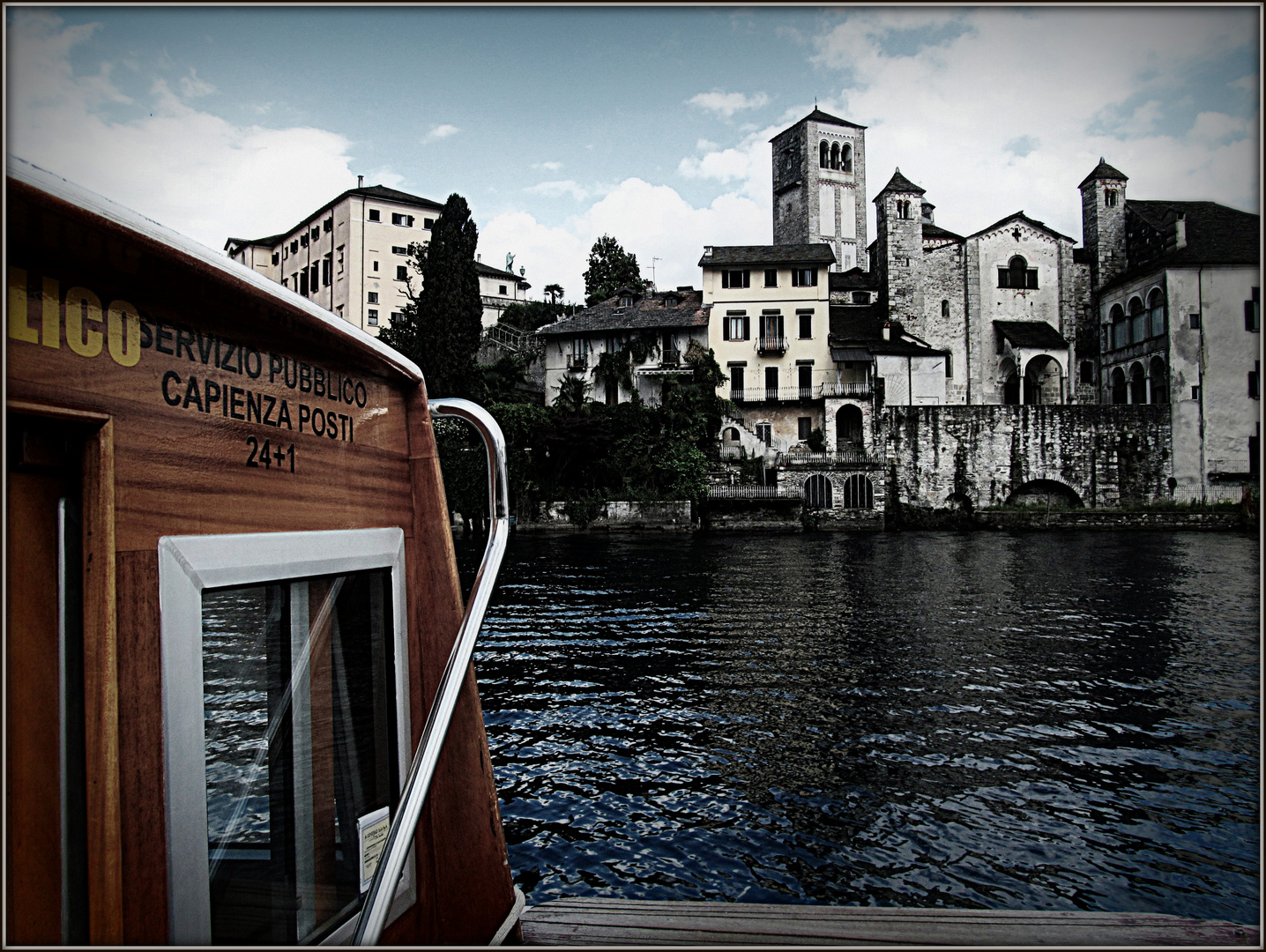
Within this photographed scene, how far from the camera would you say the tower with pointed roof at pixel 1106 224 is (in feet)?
139

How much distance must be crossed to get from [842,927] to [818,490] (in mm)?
30997

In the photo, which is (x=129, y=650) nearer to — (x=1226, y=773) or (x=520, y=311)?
(x=1226, y=773)

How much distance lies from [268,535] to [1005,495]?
37.7 meters

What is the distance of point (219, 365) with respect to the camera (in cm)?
163

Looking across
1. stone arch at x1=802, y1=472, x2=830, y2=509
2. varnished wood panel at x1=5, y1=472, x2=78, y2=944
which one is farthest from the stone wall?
varnished wood panel at x1=5, y1=472, x2=78, y2=944

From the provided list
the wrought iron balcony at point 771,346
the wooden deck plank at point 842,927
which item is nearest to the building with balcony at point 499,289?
the wrought iron balcony at point 771,346

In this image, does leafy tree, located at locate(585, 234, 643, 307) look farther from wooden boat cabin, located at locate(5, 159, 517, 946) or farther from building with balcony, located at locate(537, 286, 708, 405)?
wooden boat cabin, located at locate(5, 159, 517, 946)

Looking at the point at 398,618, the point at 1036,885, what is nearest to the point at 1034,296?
the point at 1036,885

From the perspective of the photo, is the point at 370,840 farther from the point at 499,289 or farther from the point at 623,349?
the point at 499,289

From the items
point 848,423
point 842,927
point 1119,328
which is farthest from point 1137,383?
point 842,927

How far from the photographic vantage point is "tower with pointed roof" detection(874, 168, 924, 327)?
41.7m

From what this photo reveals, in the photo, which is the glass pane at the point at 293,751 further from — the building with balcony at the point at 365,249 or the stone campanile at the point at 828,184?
the stone campanile at the point at 828,184

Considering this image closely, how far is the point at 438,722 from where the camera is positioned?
1660 mm

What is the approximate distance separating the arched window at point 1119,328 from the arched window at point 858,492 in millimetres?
17803
